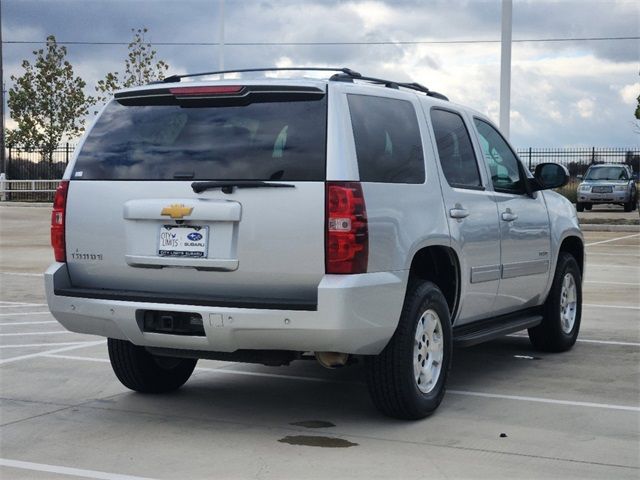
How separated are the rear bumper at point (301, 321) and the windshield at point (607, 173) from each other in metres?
31.8

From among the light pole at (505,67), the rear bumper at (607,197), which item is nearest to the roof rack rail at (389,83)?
the light pole at (505,67)

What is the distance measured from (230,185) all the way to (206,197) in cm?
18

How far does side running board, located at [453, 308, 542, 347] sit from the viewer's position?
23.8ft

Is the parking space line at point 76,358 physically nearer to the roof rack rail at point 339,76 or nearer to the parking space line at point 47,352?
the parking space line at point 47,352

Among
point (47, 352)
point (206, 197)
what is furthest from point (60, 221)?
point (47, 352)

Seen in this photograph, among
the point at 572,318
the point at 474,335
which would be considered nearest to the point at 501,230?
the point at 474,335

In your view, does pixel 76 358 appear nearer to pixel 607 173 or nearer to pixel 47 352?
pixel 47 352

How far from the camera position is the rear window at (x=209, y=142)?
601 centimetres

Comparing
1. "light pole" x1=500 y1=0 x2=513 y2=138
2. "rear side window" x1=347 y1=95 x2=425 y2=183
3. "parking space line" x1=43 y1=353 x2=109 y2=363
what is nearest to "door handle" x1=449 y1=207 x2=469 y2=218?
"rear side window" x1=347 y1=95 x2=425 y2=183

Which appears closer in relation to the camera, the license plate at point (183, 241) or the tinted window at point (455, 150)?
the license plate at point (183, 241)

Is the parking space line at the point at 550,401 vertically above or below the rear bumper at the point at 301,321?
below

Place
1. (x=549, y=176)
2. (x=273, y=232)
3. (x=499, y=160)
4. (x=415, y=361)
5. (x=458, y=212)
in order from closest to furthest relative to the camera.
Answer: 1. (x=273, y=232)
2. (x=415, y=361)
3. (x=458, y=212)
4. (x=499, y=160)
5. (x=549, y=176)

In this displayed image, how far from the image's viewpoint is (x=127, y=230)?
6273 mm

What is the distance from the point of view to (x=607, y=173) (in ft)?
121
